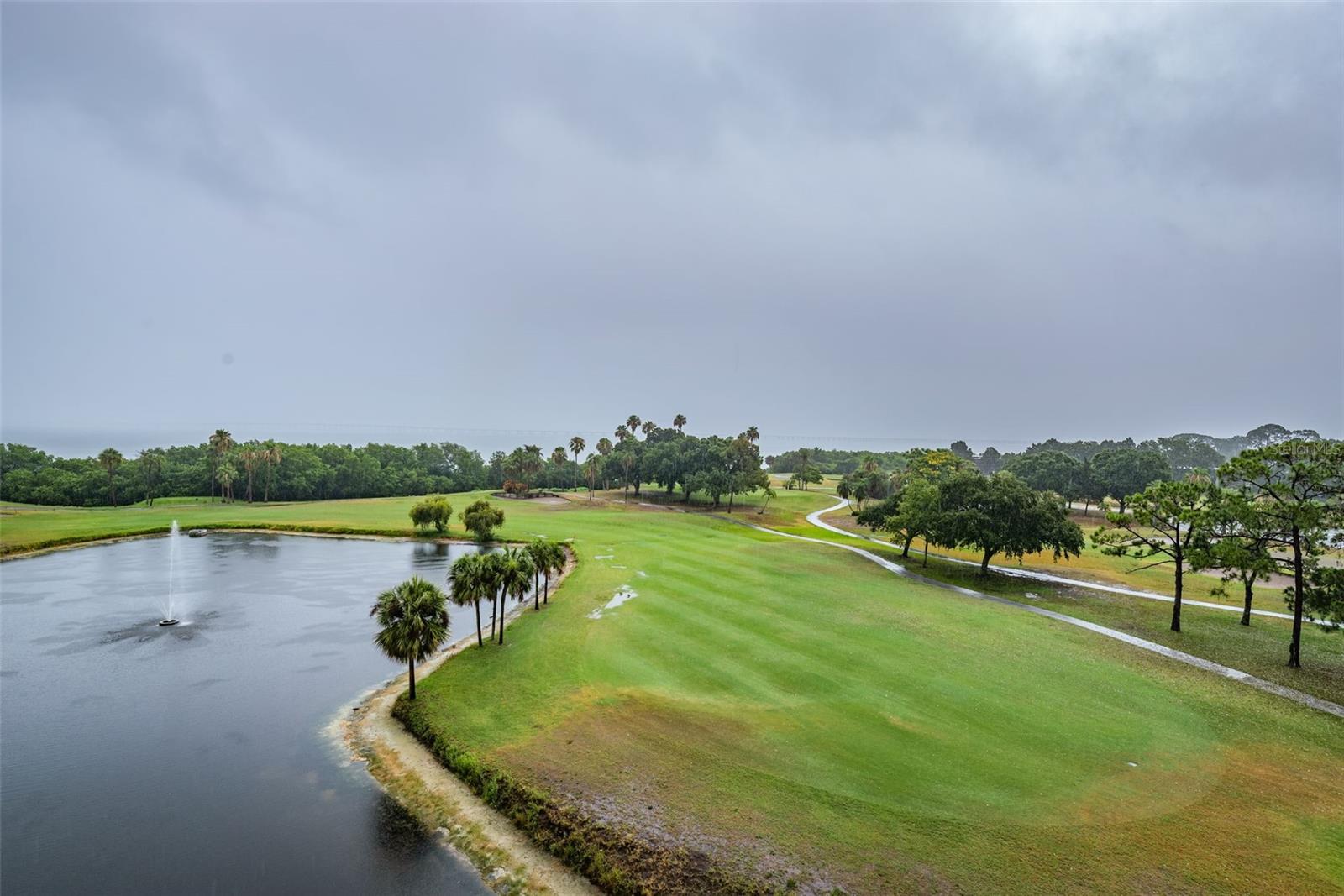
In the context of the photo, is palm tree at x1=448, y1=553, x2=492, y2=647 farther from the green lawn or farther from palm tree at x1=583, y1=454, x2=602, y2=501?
palm tree at x1=583, y1=454, x2=602, y2=501

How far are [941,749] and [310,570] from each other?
175 feet

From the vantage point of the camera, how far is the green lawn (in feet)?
50.3

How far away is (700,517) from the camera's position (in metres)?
89.0

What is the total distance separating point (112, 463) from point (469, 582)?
106655mm

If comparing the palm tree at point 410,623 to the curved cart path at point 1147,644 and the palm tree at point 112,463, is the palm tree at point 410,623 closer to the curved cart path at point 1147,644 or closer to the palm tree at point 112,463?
the curved cart path at point 1147,644

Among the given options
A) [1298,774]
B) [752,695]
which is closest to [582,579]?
[752,695]

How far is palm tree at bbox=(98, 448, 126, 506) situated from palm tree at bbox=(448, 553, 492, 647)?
100733mm

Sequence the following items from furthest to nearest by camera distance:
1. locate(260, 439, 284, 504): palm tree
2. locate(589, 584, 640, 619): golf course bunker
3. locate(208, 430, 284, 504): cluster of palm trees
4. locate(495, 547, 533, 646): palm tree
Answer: locate(260, 439, 284, 504): palm tree
locate(208, 430, 284, 504): cluster of palm trees
locate(589, 584, 640, 619): golf course bunker
locate(495, 547, 533, 646): palm tree

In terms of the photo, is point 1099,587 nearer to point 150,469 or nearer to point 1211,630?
point 1211,630

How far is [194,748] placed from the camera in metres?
22.7

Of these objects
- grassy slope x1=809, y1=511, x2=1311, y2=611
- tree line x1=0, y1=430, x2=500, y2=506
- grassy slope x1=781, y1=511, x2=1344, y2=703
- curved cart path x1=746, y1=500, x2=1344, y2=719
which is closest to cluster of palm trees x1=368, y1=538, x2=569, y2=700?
curved cart path x1=746, y1=500, x2=1344, y2=719

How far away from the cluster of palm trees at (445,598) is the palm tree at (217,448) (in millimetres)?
89018

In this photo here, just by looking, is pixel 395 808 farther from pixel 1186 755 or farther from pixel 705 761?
pixel 1186 755

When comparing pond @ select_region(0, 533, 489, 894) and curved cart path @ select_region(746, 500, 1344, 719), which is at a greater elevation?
curved cart path @ select_region(746, 500, 1344, 719)
